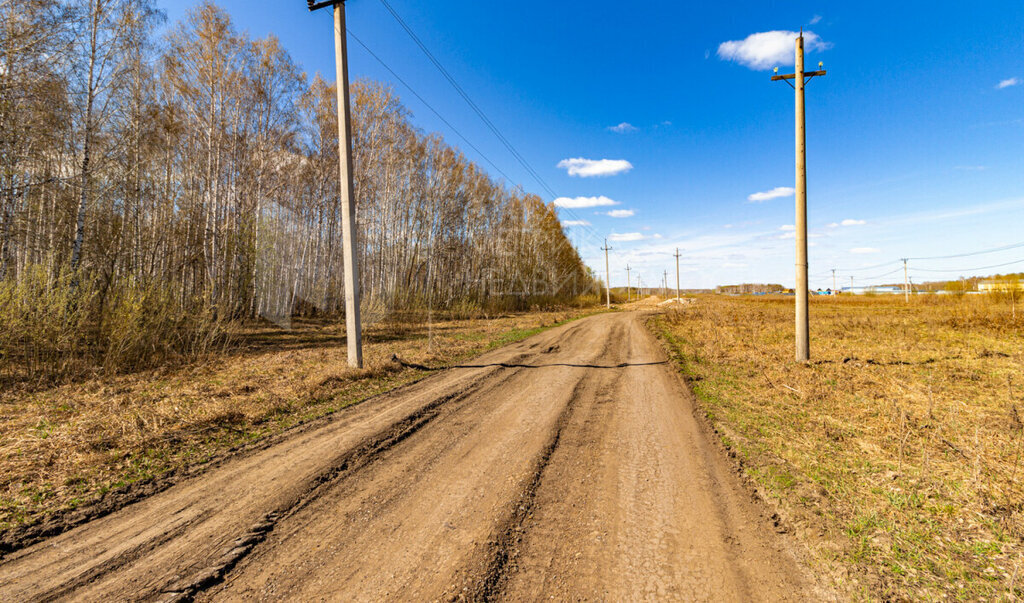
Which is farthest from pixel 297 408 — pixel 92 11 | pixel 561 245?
pixel 561 245

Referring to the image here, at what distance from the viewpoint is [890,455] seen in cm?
397

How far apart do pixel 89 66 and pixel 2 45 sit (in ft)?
11.4

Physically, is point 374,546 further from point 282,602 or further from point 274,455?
point 274,455

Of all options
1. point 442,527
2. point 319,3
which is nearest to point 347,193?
point 319,3

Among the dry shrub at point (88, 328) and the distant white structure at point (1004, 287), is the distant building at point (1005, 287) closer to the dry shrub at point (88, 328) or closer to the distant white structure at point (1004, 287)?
the distant white structure at point (1004, 287)

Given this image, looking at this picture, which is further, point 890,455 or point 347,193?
point 347,193

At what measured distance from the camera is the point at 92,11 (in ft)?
33.1

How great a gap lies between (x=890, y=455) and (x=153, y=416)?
9.13 m

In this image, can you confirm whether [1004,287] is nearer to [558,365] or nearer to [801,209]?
[801,209]

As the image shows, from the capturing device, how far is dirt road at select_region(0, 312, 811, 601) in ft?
7.22

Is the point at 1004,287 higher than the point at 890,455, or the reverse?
the point at 1004,287

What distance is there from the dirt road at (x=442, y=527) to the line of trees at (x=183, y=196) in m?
6.88

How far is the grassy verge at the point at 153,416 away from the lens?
11.4 feet

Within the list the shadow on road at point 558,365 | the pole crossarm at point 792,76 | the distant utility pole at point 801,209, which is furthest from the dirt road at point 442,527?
the pole crossarm at point 792,76
